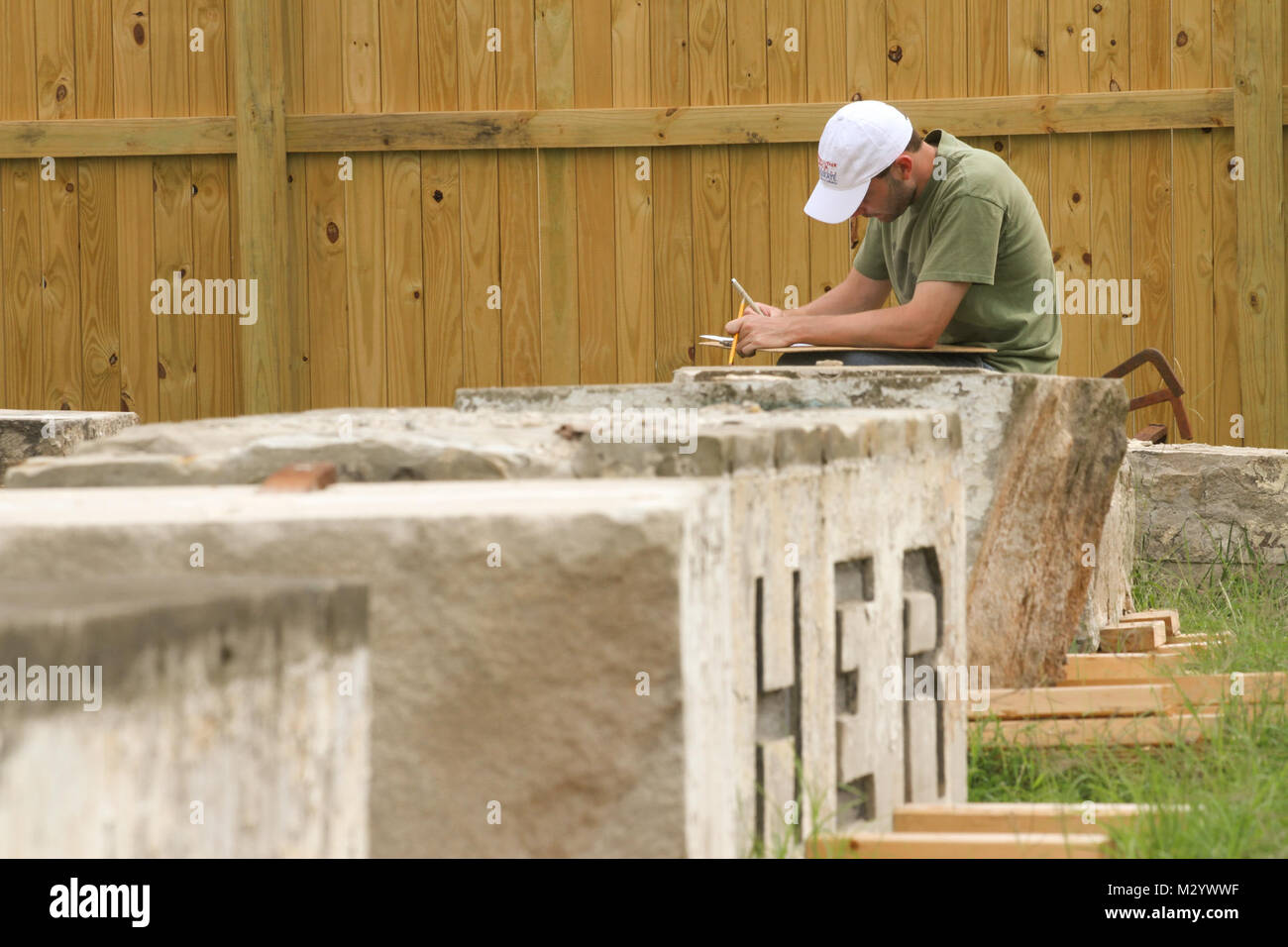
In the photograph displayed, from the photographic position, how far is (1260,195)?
15.8ft

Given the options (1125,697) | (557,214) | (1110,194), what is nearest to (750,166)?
(557,214)

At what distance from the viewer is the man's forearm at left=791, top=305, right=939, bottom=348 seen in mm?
3404

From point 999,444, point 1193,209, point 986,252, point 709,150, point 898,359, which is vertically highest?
point 709,150

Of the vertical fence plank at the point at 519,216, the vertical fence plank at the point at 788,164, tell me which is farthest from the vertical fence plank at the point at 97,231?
the vertical fence plank at the point at 788,164

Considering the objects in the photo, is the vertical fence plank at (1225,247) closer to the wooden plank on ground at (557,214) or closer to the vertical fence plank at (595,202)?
the wooden plank on ground at (557,214)

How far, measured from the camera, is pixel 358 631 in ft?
4.33

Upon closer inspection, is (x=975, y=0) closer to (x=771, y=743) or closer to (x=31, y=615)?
(x=771, y=743)

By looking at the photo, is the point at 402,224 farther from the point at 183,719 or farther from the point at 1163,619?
Result: the point at 183,719

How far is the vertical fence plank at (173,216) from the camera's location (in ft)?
16.9

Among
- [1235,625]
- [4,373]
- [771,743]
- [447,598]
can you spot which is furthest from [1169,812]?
Answer: [4,373]

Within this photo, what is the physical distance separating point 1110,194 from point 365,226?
95.5 inches

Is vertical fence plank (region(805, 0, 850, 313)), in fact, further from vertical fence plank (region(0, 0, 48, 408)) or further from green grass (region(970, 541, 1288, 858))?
vertical fence plank (region(0, 0, 48, 408))

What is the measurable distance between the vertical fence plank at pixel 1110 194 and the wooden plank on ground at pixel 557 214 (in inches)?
56.3

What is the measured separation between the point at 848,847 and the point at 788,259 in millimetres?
3442
